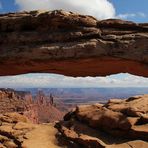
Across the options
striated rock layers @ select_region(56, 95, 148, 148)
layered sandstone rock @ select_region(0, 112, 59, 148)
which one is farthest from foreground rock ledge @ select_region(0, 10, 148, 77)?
layered sandstone rock @ select_region(0, 112, 59, 148)

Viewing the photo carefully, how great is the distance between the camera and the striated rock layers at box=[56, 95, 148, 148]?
23780mm

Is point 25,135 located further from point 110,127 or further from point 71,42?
point 71,42

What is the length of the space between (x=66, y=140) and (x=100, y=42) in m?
11.3

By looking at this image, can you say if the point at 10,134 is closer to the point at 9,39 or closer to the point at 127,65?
the point at 9,39

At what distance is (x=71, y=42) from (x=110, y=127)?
10.5 meters

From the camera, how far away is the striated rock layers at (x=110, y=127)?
78.0 feet

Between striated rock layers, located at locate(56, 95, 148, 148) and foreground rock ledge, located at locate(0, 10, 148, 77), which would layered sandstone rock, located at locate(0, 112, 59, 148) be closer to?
striated rock layers, located at locate(56, 95, 148, 148)

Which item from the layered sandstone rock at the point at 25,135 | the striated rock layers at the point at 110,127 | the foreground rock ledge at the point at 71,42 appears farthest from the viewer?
the layered sandstone rock at the point at 25,135

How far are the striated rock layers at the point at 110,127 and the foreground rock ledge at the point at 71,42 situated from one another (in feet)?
25.1

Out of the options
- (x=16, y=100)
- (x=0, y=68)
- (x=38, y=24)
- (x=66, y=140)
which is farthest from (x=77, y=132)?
(x=16, y=100)

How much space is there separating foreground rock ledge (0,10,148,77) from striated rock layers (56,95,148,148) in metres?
7.65

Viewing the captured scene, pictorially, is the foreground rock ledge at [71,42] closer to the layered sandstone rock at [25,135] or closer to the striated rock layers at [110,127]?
the striated rock layers at [110,127]

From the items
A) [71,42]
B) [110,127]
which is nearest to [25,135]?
[110,127]

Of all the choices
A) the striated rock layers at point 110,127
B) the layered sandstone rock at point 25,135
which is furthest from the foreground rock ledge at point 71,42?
the layered sandstone rock at point 25,135
